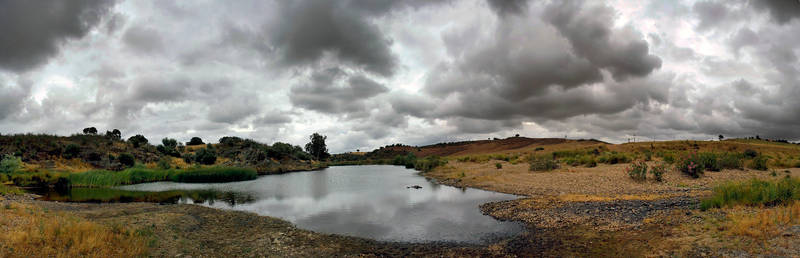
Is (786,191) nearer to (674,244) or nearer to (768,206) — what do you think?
(768,206)

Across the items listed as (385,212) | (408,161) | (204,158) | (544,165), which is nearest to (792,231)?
(385,212)

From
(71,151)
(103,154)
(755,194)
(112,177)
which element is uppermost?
(71,151)

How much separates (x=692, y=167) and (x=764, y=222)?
59.9ft

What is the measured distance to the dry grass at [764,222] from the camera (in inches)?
344

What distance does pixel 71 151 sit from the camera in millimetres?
51500

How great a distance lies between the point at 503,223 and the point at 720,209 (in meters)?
7.27

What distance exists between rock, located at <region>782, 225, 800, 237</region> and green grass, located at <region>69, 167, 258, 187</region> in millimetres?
47744

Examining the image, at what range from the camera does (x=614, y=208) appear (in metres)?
14.8

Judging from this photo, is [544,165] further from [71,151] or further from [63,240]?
[71,151]

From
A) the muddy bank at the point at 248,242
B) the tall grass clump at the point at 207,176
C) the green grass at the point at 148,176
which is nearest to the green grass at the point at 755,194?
the muddy bank at the point at 248,242

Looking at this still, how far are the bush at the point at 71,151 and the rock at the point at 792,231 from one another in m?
70.0

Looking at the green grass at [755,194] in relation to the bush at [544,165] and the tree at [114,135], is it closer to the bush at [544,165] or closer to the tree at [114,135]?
the bush at [544,165]

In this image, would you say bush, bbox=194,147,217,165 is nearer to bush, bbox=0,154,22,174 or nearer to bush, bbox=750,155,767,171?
bush, bbox=0,154,22,174

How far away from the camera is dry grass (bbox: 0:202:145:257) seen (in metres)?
8.59
